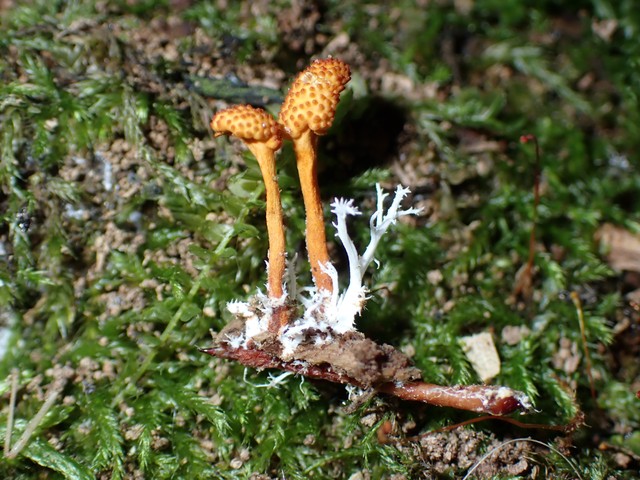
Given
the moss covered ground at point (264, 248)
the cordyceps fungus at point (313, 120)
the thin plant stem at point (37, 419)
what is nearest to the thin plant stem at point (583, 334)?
the moss covered ground at point (264, 248)

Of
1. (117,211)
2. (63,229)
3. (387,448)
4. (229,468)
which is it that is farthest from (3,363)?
(387,448)

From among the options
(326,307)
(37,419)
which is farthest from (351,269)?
(37,419)

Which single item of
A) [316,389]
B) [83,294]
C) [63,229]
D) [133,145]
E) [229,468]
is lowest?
[229,468]

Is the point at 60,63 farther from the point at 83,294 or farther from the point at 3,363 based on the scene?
the point at 3,363

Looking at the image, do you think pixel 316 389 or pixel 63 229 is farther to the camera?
pixel 63 229

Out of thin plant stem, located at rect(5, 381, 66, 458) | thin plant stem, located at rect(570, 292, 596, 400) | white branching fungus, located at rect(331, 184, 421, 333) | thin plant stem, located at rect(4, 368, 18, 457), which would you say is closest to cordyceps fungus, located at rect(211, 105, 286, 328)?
white branching fungus, located at rect(331, 184, 421, 333)

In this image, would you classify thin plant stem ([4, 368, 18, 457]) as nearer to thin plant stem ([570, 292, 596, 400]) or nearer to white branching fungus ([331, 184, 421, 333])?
white branching fungus ([331, 184, 421, 333])

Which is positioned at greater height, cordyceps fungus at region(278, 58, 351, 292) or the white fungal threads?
cordyceps fungus at region(278, 58, 351, 292)
